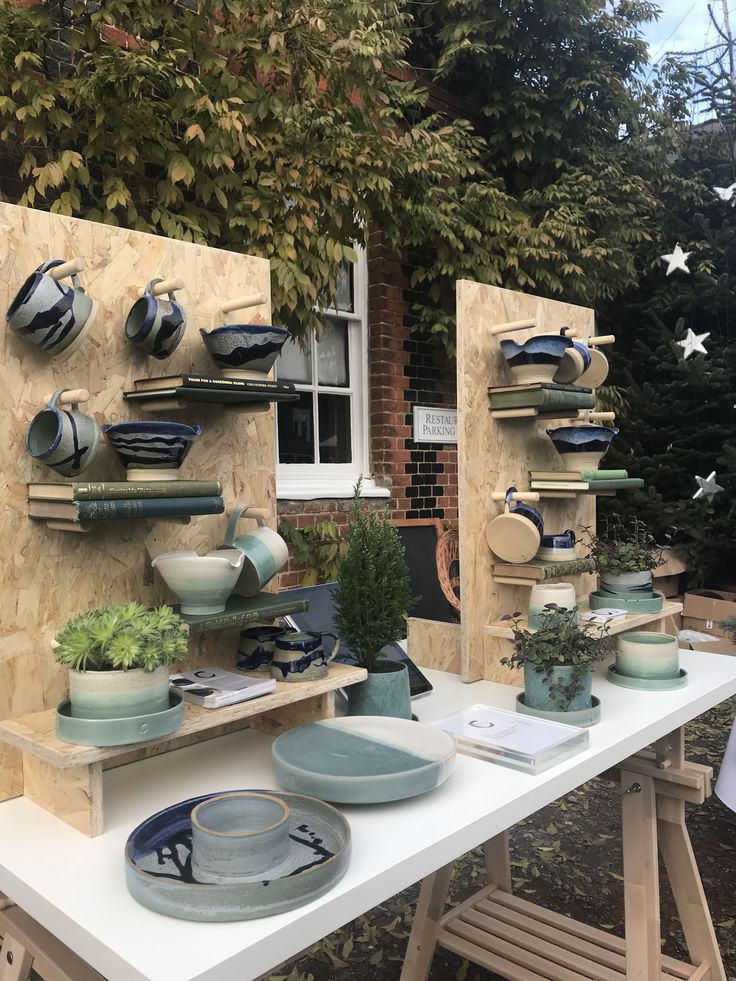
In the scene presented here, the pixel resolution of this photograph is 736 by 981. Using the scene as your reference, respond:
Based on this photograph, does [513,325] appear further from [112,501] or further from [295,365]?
[295,365]

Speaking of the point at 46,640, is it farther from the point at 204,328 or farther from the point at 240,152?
the point at 240,152

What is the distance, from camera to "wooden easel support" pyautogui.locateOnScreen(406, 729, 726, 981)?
5.48 ft

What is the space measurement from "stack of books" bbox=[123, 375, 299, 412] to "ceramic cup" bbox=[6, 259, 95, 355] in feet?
0.52

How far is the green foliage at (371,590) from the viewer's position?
161 centimetres

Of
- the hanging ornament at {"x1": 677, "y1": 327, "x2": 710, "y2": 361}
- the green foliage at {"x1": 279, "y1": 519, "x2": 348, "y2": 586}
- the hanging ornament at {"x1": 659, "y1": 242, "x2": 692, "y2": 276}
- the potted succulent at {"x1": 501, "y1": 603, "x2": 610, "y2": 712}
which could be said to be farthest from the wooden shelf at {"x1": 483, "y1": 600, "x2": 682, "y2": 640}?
the hanging ornament at {"x1": 659, "y1": 242, "x2": 692, "y2": 276}

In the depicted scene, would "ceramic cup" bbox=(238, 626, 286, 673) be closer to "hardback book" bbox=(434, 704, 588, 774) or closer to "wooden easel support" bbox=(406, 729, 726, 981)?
"hardback book" bbox=(434, 704, 588, 774)

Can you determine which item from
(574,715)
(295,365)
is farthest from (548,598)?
(295,365)

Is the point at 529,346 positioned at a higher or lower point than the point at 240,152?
lower

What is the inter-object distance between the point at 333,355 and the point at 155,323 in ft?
10.3

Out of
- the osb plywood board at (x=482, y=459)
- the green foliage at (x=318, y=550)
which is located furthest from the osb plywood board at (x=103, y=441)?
the green foliage at (x=318, y=550)

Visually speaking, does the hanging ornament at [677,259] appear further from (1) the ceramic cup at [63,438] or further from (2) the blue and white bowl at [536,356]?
(1) the ceramic cup at [63,438]

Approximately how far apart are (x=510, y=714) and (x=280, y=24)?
9.90ft

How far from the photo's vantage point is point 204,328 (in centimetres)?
158

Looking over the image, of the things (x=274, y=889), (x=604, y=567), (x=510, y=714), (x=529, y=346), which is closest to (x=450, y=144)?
(x=529, y=346)
